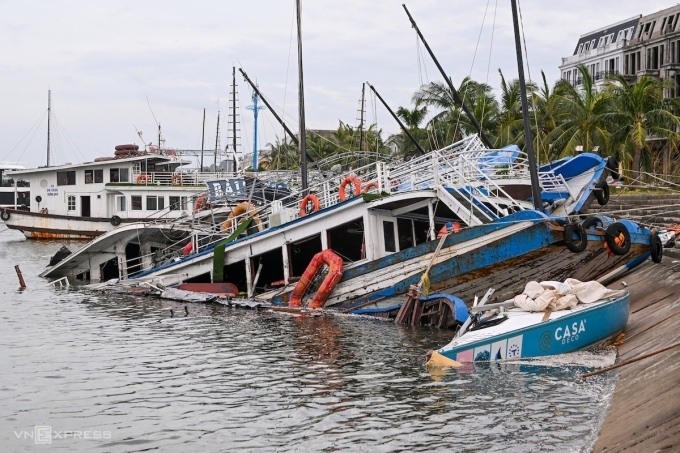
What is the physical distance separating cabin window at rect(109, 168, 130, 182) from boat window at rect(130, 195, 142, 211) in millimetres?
2040

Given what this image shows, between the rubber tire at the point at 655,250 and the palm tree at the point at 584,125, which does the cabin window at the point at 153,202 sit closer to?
the palm tree at the point at 584,125

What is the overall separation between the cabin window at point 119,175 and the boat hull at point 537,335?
47.0 meters

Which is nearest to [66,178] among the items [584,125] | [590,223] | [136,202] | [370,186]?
[136,202]

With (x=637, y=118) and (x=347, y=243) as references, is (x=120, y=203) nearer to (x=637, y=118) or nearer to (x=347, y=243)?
(x=637, y=118)

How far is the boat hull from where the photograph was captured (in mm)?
14547

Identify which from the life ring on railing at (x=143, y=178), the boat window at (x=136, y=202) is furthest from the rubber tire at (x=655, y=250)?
the life ring on railing at (x=143, y=178)

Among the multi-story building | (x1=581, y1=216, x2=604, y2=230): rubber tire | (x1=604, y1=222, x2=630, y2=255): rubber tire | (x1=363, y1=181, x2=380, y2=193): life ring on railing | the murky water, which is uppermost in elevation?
the multi-story building

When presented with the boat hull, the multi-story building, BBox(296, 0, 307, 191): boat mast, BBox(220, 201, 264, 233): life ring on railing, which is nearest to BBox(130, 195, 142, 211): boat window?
BBox(220, 201, 264, 233): life ring on railing

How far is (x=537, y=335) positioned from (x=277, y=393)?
15.2ft

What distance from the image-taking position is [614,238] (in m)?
18.4

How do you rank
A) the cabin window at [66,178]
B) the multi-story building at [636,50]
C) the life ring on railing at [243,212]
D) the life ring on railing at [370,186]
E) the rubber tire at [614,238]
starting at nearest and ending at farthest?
1. the rubber tire at [614,238]
2. the life ring on railing at [370,186]
3. the life ring on railing at [243,212]
4. the cabin window at [66,178]
5. the multi-story building at [636,50]

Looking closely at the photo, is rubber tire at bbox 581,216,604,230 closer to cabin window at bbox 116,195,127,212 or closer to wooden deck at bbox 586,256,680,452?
wooden deck at bbox 586,256,680,452

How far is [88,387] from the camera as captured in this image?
14.6 m

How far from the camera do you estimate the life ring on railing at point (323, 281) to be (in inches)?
858
